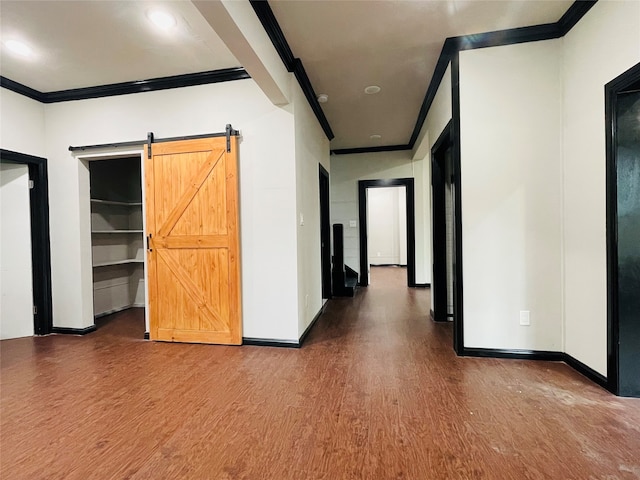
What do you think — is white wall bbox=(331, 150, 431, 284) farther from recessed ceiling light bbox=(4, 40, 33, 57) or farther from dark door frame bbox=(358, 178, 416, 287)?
recessed ceiling light bbox=(4, 40, 33, 57)

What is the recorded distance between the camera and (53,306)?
11.9ft

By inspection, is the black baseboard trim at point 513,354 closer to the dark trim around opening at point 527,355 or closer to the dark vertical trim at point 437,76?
the dark trim around opening at point 527,355

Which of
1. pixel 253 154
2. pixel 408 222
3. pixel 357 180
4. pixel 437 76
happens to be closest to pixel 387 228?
pixel 408 222

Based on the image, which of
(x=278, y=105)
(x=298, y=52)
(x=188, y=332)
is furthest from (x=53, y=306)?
(x=298, y=52)

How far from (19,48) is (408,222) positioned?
5.82 metres

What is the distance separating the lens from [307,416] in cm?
185

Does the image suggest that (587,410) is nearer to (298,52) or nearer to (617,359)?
(617,359)

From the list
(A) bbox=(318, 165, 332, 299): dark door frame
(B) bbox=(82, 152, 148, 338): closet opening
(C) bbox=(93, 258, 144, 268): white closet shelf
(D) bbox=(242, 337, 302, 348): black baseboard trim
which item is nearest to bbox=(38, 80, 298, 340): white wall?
(D) bbox=(242, 337, 302, 348): black baseboard trim

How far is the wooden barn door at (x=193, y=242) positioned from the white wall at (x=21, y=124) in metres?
1.46

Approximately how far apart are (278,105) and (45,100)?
9.20 ft

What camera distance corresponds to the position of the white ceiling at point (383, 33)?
7.43ft

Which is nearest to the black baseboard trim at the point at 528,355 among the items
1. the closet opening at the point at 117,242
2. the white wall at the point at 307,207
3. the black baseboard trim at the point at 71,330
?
the white wall at the point at 307,207

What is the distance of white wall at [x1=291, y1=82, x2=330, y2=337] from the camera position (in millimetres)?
3104

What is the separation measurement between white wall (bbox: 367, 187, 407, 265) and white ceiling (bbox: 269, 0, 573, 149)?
6191 millimetres
